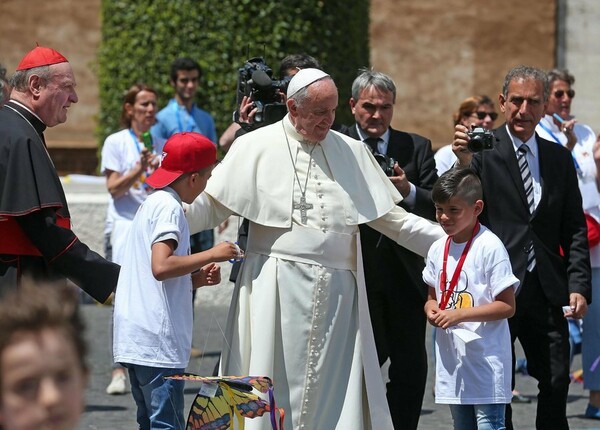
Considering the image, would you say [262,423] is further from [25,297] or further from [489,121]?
[489,121]

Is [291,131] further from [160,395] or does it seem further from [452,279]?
[160,395]

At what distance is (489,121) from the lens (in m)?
9.57

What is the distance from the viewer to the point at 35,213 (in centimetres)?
550

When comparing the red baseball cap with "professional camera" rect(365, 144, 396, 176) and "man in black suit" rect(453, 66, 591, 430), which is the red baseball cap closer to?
"professional camera" rect(365, 144, 396, 176)

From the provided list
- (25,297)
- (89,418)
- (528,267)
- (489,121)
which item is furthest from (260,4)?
(25,297)

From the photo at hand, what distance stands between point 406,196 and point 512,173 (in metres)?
0.54

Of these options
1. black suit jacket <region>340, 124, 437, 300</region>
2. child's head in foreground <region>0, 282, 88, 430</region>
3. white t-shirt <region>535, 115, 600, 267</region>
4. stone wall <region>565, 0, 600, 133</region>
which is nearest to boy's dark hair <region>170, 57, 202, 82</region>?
white t-shirt <region>535, 115, 600, 267</region>

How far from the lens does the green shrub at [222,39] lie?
1210 centimetres

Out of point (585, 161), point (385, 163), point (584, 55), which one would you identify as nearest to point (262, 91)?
point (385, 163)

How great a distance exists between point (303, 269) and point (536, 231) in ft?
4.30

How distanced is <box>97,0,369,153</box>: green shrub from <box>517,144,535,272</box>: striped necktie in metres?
5.53

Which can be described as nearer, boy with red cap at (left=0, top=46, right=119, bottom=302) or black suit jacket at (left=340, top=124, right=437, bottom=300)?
boy with red cap at (left=0, top=46, right=119, bottom=302)

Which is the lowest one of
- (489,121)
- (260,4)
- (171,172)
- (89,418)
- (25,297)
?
(89,418)

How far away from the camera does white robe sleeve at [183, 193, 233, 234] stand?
6.02 m
